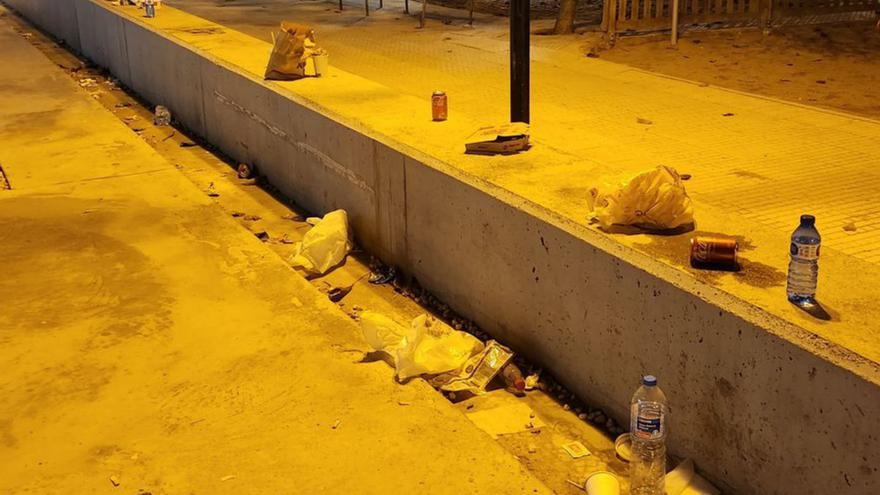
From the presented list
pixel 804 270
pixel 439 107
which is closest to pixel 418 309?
pixel 439 107

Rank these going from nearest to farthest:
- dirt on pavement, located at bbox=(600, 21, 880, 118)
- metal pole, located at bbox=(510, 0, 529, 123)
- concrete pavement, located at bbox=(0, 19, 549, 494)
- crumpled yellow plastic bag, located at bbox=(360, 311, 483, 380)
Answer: concrete pavement, located at bbox=(0, 19, 549, 494), crumpled yellow plastic bag, located at bbox=(360, 311, 483, 380), metal pole, located at bbox=(510, 0, 529, 123), dirt on pavement, located at bbox=(600, 21, 880, 118)

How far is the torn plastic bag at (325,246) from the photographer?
596 centimetres

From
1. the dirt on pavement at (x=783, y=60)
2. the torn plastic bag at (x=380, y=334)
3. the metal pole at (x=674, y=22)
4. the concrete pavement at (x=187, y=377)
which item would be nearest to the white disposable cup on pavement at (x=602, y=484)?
the concrete pavement at (x=187, y=377)

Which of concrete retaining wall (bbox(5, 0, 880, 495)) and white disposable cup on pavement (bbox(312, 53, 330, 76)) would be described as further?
white disposable cup on pavement (bbox(312, 53, 330, 76))

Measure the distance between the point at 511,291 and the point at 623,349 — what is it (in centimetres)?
82

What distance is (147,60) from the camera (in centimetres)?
1030

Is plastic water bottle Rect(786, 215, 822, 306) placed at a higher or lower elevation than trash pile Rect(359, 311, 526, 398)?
higher

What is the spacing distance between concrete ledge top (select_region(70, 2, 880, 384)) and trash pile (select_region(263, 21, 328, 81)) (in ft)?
0.46

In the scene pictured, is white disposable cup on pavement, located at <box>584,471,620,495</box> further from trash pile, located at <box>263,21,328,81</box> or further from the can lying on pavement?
trash pile, located at <box>263,21,328,81</box>

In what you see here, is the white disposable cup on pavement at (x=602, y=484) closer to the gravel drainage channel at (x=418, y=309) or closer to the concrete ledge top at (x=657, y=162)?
the gravel drainage channel at (x=418, y=309)

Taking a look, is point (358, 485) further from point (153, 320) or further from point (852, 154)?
point (852, 154)

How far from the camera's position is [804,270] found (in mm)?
3320

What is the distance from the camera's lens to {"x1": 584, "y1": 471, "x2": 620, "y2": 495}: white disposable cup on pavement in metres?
3.59

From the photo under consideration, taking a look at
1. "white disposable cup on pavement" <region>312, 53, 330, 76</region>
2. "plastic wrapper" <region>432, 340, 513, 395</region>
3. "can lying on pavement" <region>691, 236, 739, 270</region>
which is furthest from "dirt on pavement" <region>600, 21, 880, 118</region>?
"can lying on pavement" <region>691, 236, 739, 270</region>
